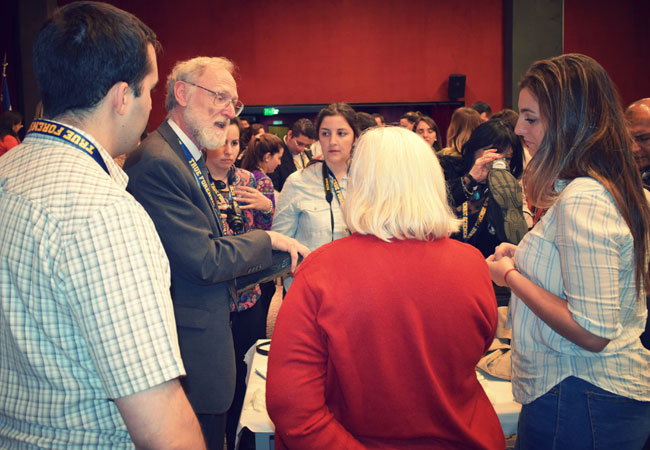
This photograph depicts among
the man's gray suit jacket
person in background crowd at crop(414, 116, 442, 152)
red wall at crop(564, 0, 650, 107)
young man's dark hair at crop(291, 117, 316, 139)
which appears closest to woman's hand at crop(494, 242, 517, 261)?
the man's gray suit jacket

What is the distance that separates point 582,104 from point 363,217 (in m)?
0.73

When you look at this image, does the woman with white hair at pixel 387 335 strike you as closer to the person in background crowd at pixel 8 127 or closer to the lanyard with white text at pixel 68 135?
the lanyard with white text at pixel 68 135

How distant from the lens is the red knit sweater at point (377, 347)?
1.13 m

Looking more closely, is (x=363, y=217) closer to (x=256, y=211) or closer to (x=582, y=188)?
(x=582, y=188)

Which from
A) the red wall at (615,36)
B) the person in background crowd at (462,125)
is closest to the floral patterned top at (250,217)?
the person in background crowd at (462,125)

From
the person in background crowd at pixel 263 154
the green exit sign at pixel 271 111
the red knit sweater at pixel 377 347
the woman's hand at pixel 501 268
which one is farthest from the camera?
the green exit sign at pixel 271 111

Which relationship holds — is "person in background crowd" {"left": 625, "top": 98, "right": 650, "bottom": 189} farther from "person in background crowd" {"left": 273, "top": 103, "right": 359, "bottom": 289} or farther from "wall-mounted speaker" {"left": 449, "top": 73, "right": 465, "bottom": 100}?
"wall-mounted speaker" {"left": 449, "top": 73, "right": 465, "bottom": 100}

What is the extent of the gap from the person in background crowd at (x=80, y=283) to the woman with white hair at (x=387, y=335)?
332 mm

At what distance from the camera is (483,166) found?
8.60 feet

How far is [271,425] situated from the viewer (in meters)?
1.62

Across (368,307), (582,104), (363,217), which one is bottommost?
(368,307)

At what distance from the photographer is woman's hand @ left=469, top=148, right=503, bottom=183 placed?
8.52 ft

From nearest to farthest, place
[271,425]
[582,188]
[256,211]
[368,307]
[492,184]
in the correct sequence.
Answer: [368,307] < [582,188] < [271,425] < [492,184] < [256,211]

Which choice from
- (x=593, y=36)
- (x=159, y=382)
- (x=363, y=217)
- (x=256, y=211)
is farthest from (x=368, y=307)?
(x=593, y=36)
